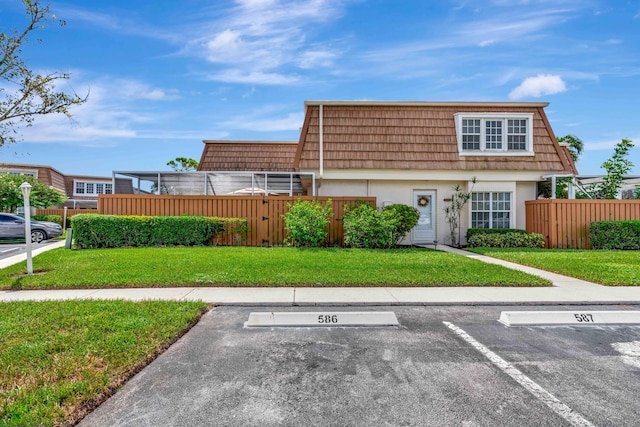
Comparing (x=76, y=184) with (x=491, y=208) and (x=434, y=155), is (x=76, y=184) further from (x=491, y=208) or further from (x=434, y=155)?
(x=491, y=208)

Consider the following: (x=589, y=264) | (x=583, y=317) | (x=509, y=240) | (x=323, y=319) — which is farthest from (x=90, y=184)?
(x=583, y=317)

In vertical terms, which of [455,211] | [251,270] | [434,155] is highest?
[434,155]

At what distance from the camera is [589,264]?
30.9 feet

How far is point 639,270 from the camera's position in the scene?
8523 mm

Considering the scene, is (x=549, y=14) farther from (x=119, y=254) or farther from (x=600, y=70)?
(x=119, y=254)

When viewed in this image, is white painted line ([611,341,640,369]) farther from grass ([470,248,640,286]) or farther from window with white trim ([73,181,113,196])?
window with white trim ([73,181,113,196])

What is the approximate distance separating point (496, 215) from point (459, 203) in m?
1.74

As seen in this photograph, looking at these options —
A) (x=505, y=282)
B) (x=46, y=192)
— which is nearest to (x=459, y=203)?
(x=505, y=282)

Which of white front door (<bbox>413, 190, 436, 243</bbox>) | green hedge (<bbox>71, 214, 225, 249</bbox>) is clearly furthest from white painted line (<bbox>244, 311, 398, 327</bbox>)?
white front door (<bbox>413, 190, 436, 243</bbox>)

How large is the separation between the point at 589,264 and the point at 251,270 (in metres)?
8.83

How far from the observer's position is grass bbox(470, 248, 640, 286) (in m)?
7.76

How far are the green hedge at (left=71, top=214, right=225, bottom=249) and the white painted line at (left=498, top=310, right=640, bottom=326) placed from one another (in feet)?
33.9

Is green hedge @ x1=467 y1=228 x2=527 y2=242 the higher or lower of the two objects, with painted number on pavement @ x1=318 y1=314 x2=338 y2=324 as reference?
higher

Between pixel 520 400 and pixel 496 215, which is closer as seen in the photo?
pixel 520 400
